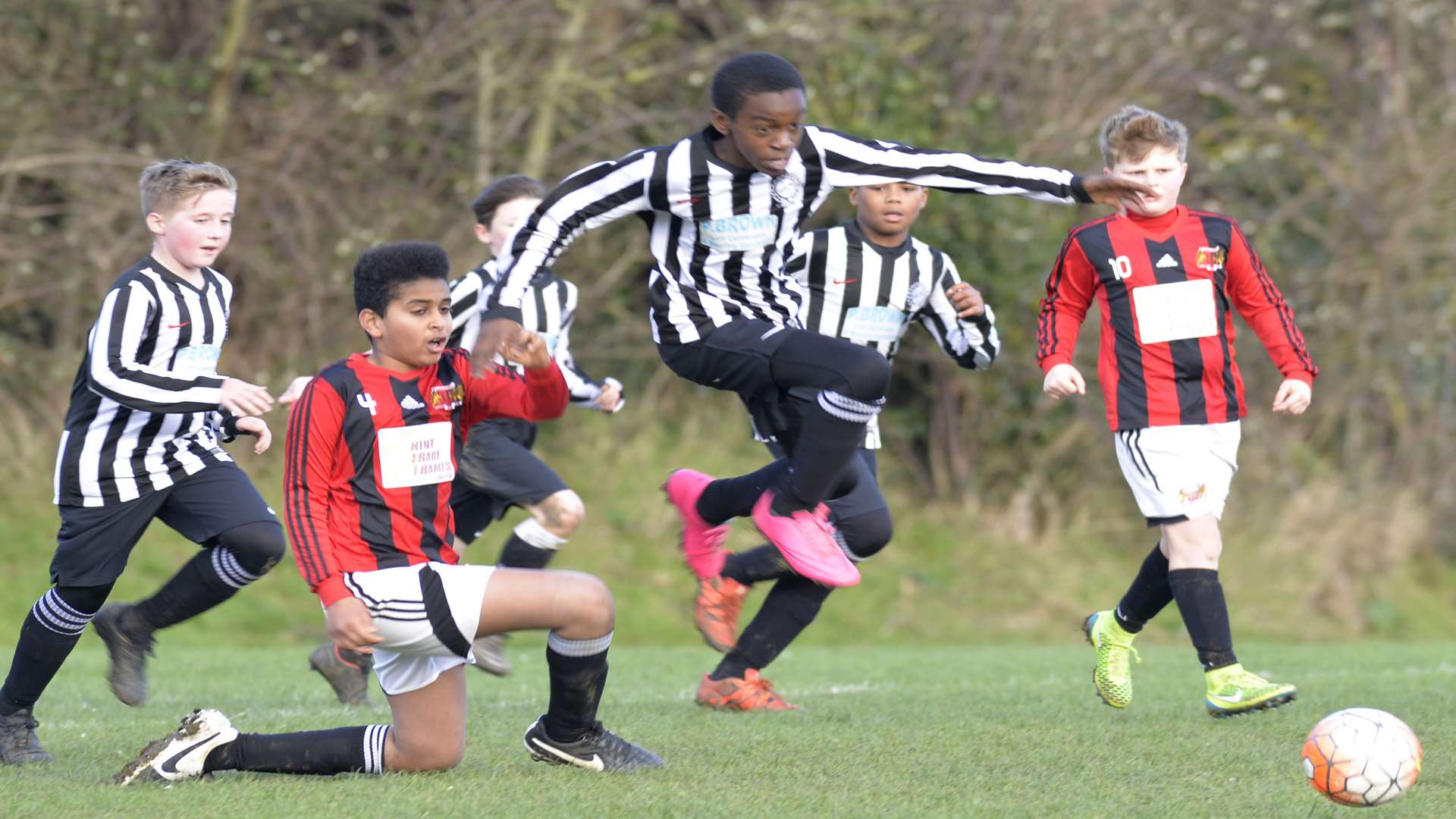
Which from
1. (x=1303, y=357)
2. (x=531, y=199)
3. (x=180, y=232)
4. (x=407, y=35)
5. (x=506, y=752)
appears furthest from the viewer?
(x=407, y=35)

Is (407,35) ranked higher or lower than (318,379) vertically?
higher

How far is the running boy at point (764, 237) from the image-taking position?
4.46 m

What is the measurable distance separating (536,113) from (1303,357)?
798 centimetres

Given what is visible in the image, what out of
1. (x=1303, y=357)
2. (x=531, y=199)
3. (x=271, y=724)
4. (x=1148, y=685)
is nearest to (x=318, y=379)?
(x=271, y=724)

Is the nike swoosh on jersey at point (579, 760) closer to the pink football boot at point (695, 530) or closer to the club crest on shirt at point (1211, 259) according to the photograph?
the pink football boot at point (695, 530)

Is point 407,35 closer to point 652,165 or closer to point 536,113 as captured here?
point 536,113

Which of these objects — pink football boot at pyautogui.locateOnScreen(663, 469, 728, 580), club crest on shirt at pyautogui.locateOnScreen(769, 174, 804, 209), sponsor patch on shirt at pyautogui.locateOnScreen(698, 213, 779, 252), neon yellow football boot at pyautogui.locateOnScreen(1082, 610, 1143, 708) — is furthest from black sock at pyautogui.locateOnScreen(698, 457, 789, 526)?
neon yellow football boot at pyautogui.locateOnScreen(1082, 610, 1143, 708)

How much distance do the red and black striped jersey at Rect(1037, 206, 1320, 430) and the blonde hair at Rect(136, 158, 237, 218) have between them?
8.75 ft

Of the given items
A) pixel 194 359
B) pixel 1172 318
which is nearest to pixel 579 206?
pixel 194 359

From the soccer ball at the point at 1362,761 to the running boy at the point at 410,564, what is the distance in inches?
65.5

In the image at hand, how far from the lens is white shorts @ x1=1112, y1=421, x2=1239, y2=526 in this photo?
5.02 m

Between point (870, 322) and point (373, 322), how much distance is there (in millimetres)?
2388

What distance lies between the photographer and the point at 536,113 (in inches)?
475

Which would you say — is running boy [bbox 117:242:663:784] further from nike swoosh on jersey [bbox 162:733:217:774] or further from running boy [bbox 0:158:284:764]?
running boy [bbox 0:158:284:764]
